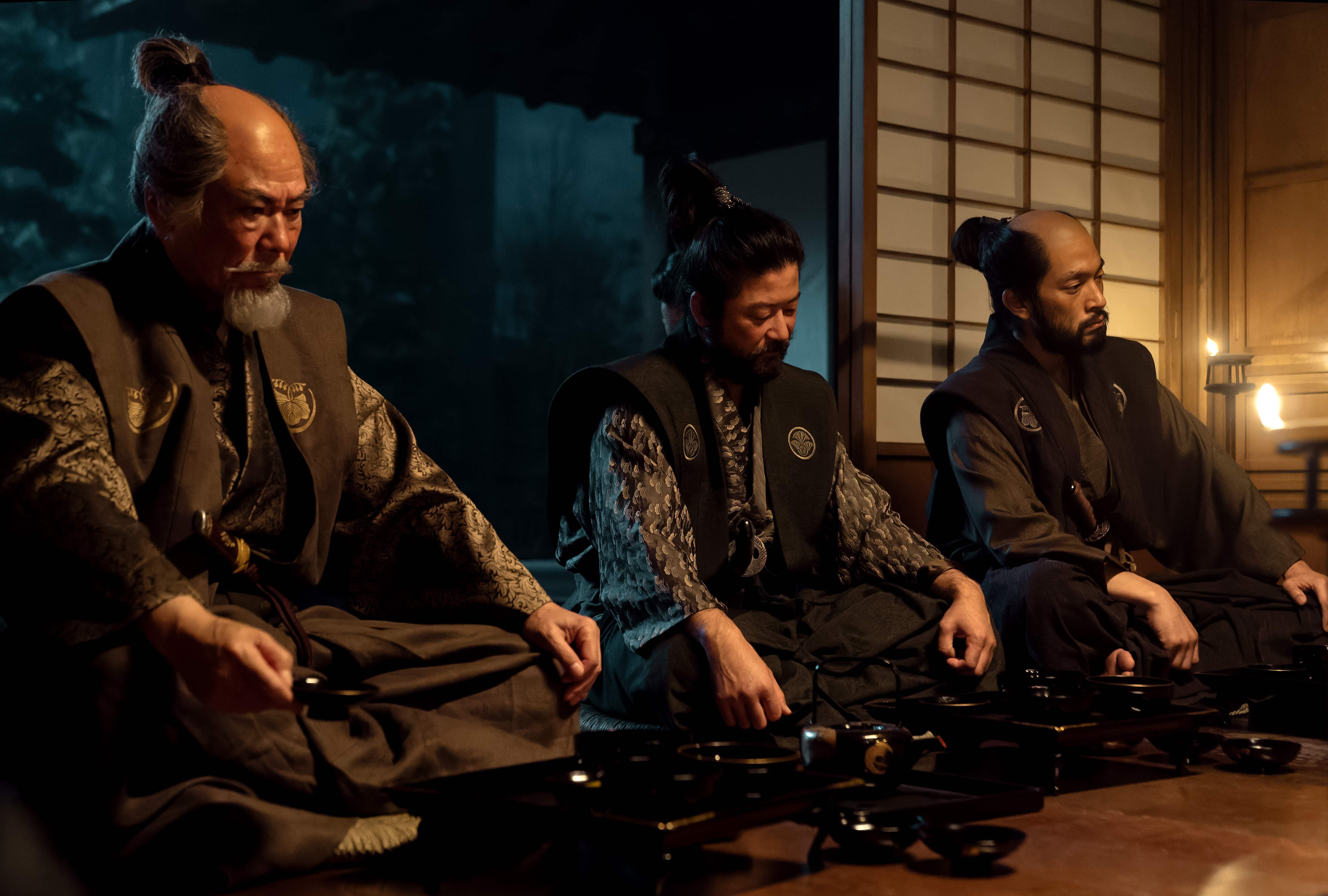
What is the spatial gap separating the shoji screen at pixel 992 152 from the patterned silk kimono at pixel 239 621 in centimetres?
225

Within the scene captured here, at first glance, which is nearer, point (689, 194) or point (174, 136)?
point (174, 136)

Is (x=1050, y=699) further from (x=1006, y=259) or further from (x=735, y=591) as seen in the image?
(x=1006, y=259)

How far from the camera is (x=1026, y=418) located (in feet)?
11.0

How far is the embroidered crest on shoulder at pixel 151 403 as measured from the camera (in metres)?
1.85

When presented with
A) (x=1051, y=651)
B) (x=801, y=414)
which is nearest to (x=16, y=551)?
(x=801, y=414)

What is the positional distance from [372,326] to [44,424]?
46.0 ft

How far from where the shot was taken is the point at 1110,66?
15.4 feet

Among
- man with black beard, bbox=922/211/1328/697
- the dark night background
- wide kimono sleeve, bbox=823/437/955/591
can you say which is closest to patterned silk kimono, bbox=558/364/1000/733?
wide kimono sleeve, bbox=823/437/955/591

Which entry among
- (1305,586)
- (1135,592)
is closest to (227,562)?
(1135,592)

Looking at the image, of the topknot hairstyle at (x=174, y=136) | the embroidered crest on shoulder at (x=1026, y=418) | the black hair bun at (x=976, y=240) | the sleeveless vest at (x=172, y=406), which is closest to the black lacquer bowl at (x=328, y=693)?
the sleeveless vest at (x=172, y=406)

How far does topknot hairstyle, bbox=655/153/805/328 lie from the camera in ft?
9.37

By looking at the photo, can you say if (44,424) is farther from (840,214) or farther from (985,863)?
(840,214)

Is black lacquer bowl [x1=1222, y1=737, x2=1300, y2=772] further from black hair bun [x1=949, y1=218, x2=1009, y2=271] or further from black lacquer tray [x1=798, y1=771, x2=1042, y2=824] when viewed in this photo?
black hair bun [x1=949, y1=218, x2=1009, y2=271]

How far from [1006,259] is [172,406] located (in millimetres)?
2561
